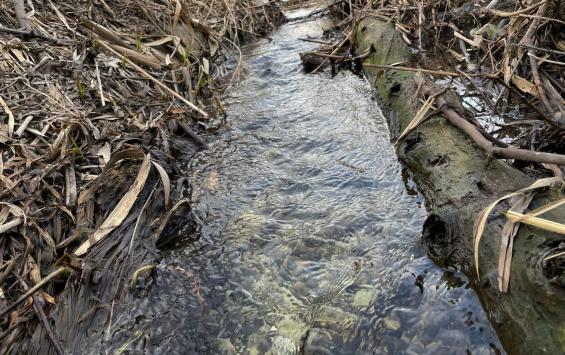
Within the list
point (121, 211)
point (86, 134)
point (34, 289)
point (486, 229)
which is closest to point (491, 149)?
point (486, 229)

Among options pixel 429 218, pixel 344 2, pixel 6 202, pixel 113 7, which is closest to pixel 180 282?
pixel 6 202

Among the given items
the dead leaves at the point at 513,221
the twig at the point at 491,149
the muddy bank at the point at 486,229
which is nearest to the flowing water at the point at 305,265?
the muddy bank at the point at 486,229

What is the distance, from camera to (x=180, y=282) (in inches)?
95.9

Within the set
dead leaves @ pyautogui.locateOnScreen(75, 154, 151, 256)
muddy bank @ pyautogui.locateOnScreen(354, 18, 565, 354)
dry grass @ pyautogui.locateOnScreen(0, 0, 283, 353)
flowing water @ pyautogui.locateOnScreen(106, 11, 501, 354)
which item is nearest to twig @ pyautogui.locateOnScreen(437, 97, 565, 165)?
muddy bank @ pyautogui.locateOnScreen(354, 18, 565, 354)

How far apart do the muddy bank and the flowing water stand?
5.2 inches

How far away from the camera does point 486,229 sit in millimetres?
1976

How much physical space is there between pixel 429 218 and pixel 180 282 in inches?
52.7

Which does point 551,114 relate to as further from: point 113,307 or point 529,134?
point 113,307

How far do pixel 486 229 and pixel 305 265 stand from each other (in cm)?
96

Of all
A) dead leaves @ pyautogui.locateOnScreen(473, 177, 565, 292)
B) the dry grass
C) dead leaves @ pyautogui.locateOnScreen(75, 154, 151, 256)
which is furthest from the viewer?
dead leaves @ pyautogui.locateOnScreen(75, 154, 151, 256)

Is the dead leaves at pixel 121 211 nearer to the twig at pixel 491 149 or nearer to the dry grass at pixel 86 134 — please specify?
the dry grass at pixel 86 134

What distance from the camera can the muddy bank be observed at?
5.16 ft

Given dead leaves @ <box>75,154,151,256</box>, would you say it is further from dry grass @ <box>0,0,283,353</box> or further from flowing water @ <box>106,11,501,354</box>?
flowing water @ <box>106,11,501,354</box>

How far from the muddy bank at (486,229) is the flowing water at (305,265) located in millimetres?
132
